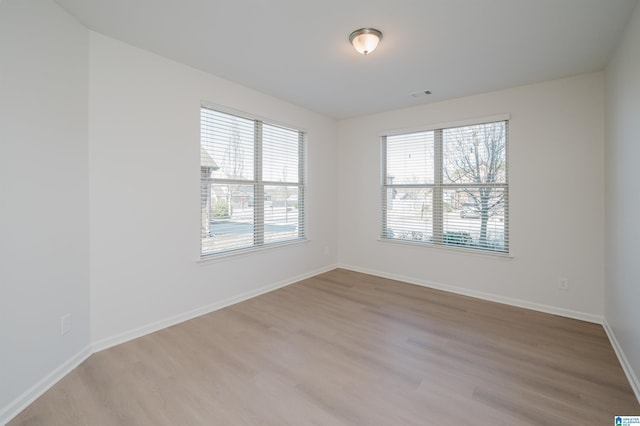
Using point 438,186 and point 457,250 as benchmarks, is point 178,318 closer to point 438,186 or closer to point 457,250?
point 457,250

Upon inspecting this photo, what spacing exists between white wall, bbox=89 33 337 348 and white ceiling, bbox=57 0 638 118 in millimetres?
234

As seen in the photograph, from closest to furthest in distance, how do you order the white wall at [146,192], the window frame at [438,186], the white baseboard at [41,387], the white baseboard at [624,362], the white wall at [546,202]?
the white baseboard at [41,387] → the white baseboard at [624,362] → the white wall at [146,192] → the white wall at [546,202] → the window frame at [438,186]

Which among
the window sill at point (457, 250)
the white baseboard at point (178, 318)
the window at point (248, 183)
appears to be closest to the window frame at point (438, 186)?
the window sill at point (457, 250)

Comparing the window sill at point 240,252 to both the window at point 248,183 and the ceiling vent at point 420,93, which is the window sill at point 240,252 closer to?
the window at point 248,183

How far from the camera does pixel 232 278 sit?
11.4 feet

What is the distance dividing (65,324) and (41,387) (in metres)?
0.41

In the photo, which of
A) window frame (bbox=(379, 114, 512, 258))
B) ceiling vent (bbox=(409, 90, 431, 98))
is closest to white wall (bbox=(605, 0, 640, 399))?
window frame (bbox=(379, 114, 512, 258))

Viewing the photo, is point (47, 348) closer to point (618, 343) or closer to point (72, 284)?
point (72, 284)

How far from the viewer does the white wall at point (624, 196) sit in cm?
198

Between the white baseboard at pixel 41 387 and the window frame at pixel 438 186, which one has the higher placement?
the window frame at pixel 438 186

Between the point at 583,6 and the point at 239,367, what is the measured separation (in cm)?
365

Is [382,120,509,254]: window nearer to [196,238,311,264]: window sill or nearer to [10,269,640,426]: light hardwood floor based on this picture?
[10,269,640,426]: light hardwood floor

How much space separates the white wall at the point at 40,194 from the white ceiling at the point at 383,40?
15.5 inches

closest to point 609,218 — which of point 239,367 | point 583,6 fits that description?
point 583,6
